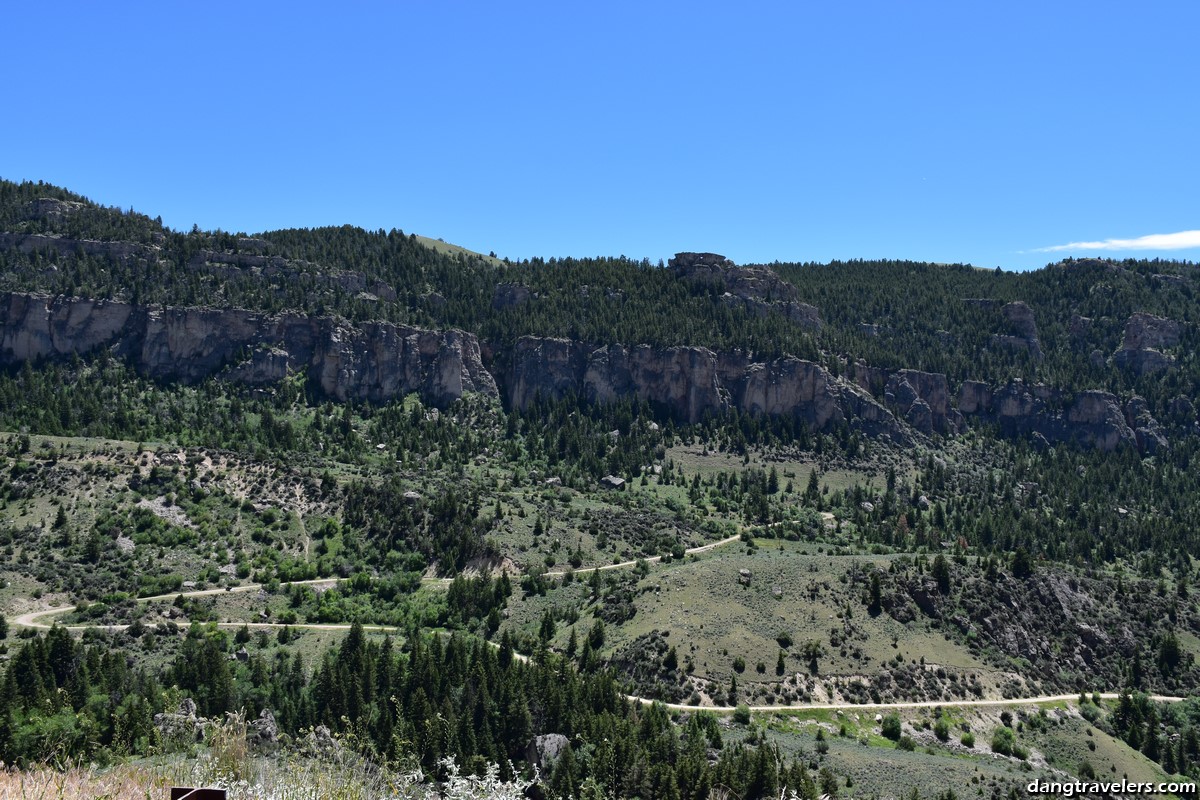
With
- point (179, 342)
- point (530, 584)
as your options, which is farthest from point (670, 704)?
point (179, 342)

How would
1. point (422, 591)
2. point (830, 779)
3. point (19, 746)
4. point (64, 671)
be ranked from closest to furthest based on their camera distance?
point (19, 746)
point (830, 779)
point (64, 671)
point (422, 591)

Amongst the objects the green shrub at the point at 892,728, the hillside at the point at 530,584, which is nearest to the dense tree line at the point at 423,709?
the hillside at the point at 530,584

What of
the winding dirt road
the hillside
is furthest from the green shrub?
the winding dirt road

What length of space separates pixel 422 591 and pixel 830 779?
65098mm

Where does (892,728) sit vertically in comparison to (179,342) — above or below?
below

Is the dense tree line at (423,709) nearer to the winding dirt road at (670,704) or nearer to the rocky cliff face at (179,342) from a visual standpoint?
the winding dirt road at (670,704)

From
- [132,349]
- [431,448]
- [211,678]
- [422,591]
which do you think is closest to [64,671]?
[211,678]

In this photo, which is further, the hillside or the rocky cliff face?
the rocky cliff face

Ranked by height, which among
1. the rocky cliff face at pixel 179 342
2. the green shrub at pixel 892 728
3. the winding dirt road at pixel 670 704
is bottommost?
the green shrub at pixel 892 728

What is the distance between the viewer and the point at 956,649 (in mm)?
107938

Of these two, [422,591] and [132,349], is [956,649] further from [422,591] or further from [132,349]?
[132,349]

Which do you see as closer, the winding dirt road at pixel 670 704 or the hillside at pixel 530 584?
the hillside at pixel 530 584

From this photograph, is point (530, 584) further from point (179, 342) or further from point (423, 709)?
point (179, 342)

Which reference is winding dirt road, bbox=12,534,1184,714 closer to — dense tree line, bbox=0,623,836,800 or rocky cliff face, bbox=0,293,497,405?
dense tree line, bbox=0,623,836,800
